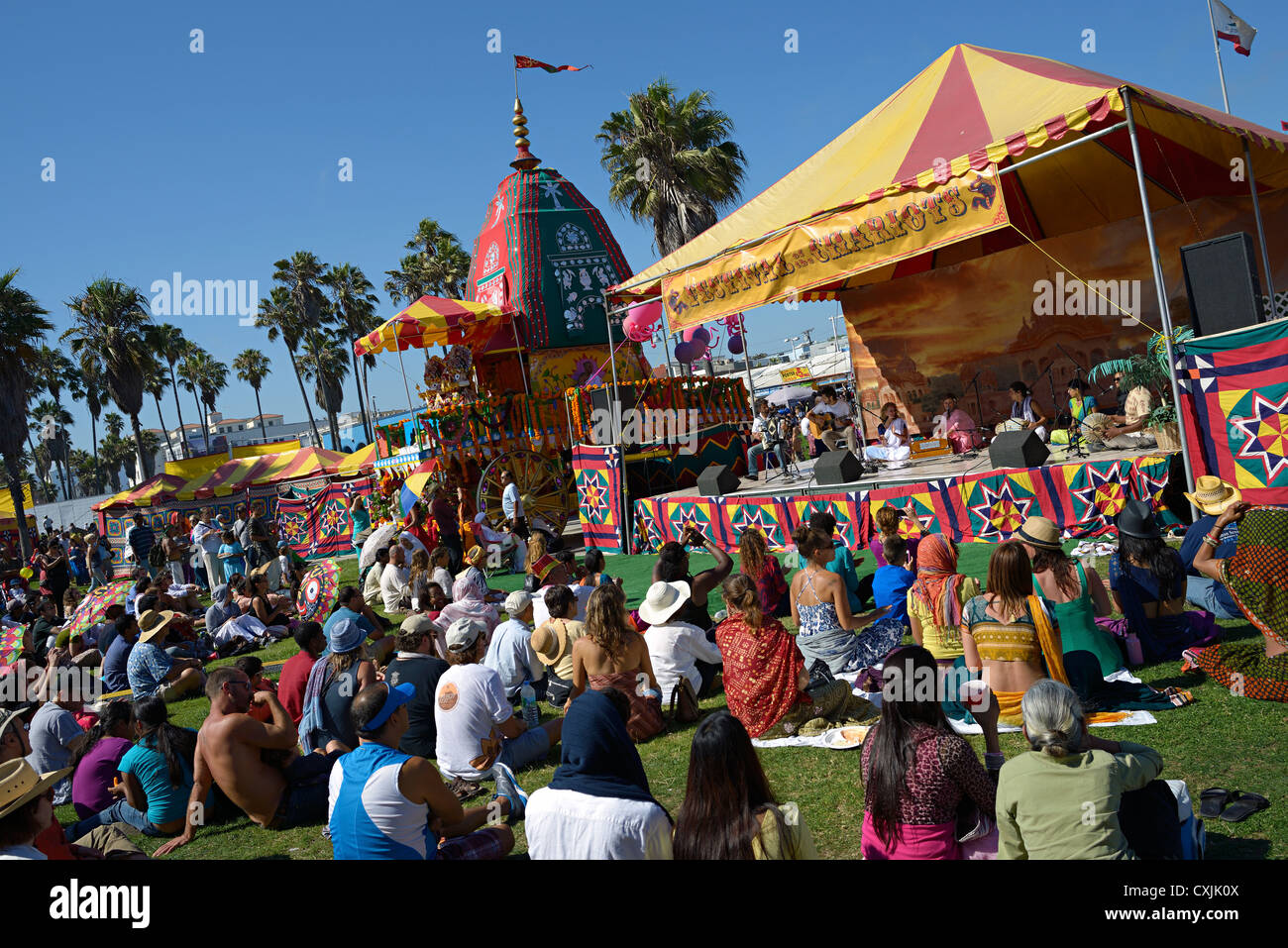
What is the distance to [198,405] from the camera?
243ft

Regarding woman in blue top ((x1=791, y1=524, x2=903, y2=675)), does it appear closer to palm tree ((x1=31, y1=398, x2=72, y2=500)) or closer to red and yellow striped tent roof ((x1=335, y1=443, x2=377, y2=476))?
red and yellow striped tent roof ((x1=335, y1=443, x2=377, y2=476))

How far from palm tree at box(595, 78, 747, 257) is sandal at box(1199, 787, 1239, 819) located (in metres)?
22.9

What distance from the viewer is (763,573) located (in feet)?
27.8

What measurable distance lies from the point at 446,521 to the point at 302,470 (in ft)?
61.9

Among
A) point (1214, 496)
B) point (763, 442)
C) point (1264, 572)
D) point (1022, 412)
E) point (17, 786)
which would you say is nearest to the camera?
point (17, 786)

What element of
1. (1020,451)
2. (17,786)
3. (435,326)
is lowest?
(17,786)

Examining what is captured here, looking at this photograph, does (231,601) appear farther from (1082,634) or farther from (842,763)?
(1082,634)

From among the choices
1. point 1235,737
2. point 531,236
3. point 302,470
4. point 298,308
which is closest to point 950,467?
point 1235,737

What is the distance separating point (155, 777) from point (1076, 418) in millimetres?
12647

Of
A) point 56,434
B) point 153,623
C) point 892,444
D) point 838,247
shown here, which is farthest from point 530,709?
point 56,434

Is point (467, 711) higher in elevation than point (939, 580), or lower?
lower

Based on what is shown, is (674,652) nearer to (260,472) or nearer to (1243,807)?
(1243,807)

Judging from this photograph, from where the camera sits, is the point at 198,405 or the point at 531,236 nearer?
the point at 531,236

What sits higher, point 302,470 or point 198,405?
point 198,405
